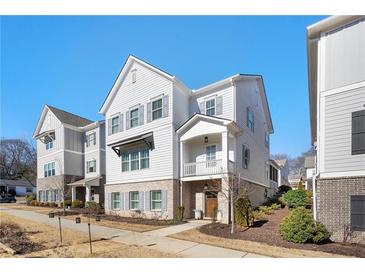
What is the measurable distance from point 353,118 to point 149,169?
12.6 m

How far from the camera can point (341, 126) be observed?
10.8 meters

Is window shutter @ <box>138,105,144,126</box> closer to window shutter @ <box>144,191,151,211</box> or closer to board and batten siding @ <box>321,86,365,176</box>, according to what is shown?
window shutter @ <box>144,191,151,211</box>

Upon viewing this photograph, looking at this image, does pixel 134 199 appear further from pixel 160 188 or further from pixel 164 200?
pixel 164 200

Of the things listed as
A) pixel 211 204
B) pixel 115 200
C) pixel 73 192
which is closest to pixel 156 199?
pixel 211 204

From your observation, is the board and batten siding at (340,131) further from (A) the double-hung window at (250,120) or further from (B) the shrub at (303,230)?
(A) the double-hung window at (250,120)

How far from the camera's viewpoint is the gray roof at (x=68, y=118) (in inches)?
1277

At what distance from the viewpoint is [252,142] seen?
71.2 ft

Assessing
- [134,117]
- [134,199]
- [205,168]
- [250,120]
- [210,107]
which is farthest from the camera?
[250,120]

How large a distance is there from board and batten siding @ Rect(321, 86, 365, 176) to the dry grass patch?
133 inches

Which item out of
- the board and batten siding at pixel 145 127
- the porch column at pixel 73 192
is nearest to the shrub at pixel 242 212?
the board and batten siding at pixel 145 127

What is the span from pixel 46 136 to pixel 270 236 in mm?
30091

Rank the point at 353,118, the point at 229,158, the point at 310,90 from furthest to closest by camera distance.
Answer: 1. the point at 229,158
2. the point at 310,90
3. the point at 353,118

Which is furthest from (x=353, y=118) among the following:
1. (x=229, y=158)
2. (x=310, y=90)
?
(x=229, y=158)

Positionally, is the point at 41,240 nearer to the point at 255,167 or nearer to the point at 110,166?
the point at 110,166
